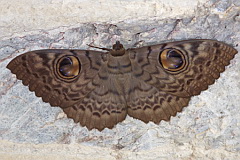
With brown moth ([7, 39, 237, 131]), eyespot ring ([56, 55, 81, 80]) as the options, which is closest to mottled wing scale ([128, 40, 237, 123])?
brown moth ([7, 39, 237, 131])

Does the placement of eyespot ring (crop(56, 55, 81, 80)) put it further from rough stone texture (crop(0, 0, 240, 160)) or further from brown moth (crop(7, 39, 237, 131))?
rough stone texture (crop(0, 0, 240, 160))

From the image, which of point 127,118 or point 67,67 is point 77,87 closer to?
point 67,67

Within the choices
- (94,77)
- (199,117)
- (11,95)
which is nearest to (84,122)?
(94,77)

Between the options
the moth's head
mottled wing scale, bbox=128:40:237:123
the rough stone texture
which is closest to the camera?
the rough stone texture

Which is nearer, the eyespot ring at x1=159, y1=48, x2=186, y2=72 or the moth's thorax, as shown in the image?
the eyespot ring at x1=159, y1=48, x2=186, y2=72

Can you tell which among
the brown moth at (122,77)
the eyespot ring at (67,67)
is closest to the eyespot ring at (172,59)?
the brown moth at (122,77)

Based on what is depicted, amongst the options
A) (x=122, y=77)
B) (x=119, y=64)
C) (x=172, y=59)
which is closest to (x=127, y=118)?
(x=122, y=77)

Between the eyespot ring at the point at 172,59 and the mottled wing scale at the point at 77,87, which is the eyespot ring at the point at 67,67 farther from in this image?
the eyespot ring at the point at 172,59

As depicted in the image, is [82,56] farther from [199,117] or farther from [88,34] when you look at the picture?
[199,117]
